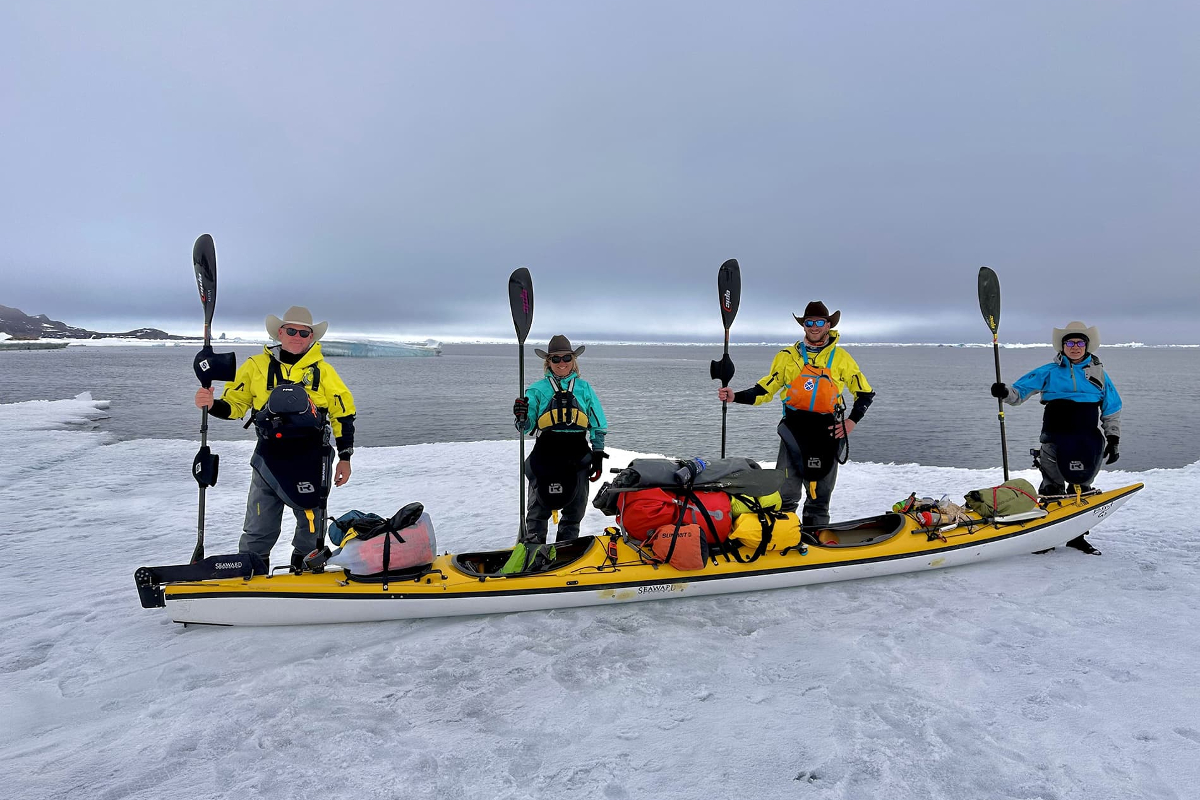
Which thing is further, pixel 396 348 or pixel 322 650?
pixel 396 348

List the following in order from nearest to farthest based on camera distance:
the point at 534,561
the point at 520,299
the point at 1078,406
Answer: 1. the point at 534,561
2. the point at 1078,406
3. the point at 520,299

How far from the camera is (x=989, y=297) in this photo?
7.43 meters

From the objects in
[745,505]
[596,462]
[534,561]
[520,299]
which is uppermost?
[520,299]

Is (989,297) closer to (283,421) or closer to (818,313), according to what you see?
(818,313)

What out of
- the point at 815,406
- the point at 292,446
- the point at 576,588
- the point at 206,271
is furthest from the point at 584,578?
the point at 206,271

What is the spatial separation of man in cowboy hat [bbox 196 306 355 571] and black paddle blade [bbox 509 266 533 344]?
2115mm

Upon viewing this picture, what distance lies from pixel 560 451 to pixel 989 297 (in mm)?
6273

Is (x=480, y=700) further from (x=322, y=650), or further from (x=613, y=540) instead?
(x=613, y=540)

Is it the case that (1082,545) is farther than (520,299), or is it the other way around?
(520,299)

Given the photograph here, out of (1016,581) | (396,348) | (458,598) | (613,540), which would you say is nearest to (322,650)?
(458,598)

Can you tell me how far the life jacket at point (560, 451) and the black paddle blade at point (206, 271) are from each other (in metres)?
2.95

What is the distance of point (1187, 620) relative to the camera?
3900mm

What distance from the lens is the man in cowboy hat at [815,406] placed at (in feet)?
17.5

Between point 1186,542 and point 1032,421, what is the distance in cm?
2358
